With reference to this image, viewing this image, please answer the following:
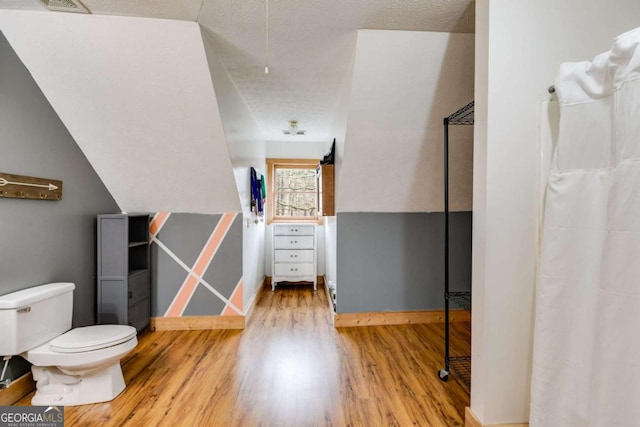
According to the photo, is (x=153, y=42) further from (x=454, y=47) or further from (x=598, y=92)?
(x=598, y=92)

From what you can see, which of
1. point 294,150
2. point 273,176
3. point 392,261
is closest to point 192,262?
point 392,261

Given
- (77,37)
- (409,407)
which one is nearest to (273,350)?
(409,407)

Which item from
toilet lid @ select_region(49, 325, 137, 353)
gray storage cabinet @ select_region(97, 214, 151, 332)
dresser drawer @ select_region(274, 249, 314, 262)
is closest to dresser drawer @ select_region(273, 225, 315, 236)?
dresser drawer @ select_region(274, 249, 314, 262)

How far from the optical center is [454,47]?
7.14 feet

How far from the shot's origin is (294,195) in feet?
17.0

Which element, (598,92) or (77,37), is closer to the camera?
(598,92)

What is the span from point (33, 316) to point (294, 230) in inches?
118

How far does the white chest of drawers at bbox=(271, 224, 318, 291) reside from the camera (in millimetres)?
4559

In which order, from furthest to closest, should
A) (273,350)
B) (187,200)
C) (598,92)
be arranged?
(187,200) → (273,350) → (598,92)

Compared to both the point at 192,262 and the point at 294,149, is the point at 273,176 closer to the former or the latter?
the point at 294,149

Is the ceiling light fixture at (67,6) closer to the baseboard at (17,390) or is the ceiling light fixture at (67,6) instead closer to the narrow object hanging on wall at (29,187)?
the narrow object hanging on wall at (29,187)

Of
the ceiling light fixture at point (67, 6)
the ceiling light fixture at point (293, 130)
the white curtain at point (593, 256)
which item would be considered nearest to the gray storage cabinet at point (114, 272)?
the ceiling light fixture at point (67, 6)

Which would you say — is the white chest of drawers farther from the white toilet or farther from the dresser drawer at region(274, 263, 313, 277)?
the white toilet

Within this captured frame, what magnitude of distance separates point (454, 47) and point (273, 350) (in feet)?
8.46
